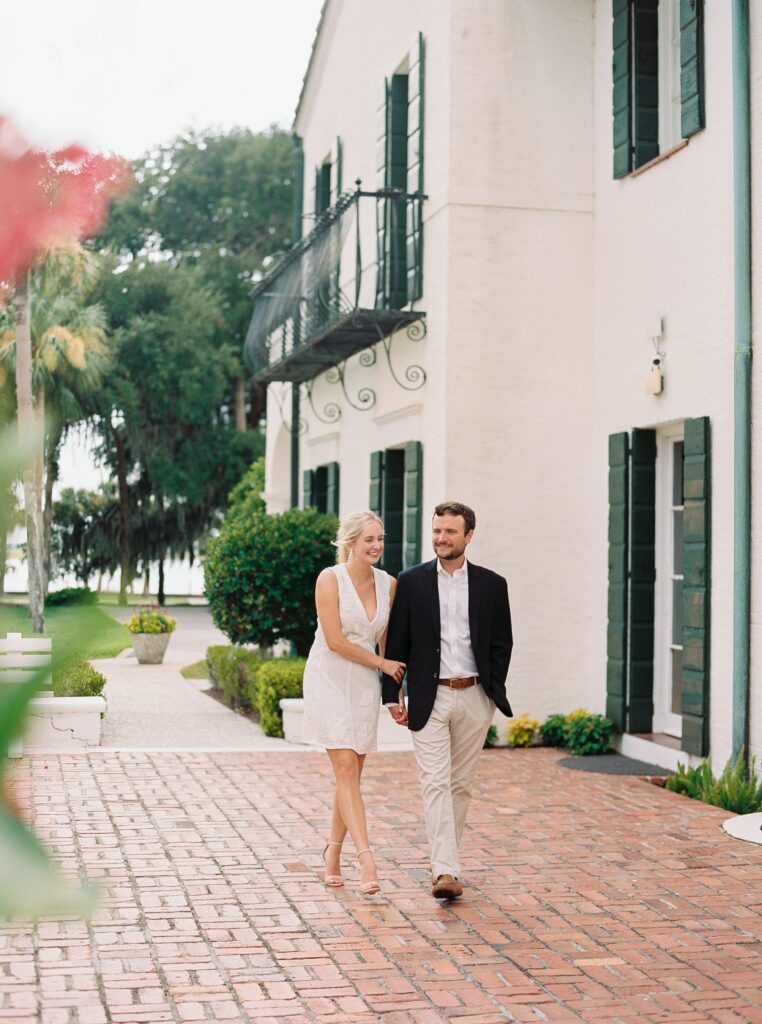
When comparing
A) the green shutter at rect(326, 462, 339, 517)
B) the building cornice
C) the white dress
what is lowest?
the white dress

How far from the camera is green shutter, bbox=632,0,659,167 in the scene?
33.3 feet

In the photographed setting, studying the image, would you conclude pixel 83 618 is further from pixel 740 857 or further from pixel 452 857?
pixel 740 857

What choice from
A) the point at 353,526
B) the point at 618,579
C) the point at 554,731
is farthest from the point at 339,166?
the point at 353,526

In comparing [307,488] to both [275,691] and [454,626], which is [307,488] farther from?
[454,626]

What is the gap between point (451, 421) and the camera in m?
10.9

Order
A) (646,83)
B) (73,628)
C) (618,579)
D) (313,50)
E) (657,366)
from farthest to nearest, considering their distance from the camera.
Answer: (313,50) < (646,83) < (618,579) < (657,366) < (73,628)

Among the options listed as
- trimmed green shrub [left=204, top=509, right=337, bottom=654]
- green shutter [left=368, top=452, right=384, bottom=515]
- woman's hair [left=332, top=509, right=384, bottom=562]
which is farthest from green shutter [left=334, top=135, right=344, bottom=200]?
woman's hair [left=332, top=509, right=384, bottom=562]

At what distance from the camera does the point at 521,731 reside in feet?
35.3

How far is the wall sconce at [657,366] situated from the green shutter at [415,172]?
263 cm

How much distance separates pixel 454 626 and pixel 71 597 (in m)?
5.31

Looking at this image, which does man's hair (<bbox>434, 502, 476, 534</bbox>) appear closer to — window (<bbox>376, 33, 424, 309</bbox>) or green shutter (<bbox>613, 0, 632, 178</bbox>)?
green shutter (<bbox>613, 0, 632, 178</bbox>)

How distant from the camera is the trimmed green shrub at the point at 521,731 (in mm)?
10750

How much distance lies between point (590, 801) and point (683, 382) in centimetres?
293

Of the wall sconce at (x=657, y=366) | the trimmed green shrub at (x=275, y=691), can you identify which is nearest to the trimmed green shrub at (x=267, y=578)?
the trimmed green shrub at (x=275, y=691)
